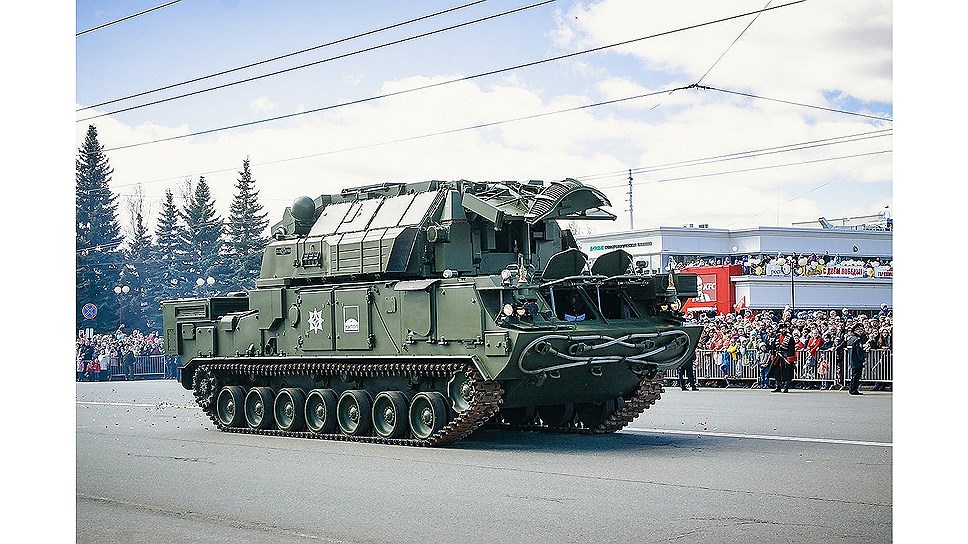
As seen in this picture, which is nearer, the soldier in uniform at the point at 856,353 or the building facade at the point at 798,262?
A: the building facade at the point at 798,262

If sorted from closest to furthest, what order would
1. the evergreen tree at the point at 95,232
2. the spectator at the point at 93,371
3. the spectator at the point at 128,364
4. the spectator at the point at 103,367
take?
the evergreen tree at the point at 95,232 < the spectator at the point at 93,371 < the spectator at the point at 103,367 < the spectator at the point at 128,364

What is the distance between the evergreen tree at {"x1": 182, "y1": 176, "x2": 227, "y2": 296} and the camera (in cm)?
1276

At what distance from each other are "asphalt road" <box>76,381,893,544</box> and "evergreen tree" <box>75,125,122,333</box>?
176cm

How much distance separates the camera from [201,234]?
13.3 m

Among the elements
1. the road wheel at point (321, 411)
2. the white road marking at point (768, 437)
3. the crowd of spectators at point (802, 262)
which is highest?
the crowd of spectators at point (802, 262)

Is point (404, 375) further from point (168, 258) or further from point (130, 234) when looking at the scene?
point (130, 234)

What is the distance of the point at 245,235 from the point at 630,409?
522cm

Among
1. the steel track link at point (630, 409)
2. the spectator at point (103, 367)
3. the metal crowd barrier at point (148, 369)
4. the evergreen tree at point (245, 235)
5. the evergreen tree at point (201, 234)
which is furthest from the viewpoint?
the metal crowd barrier at point (148, 369)

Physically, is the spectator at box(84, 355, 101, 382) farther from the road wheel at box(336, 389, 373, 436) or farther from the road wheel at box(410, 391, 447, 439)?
the road wheel at box(410, 391, 447, 439)

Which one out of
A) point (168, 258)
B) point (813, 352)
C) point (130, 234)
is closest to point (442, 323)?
point (168, 258)

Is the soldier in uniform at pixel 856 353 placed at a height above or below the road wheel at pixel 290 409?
above

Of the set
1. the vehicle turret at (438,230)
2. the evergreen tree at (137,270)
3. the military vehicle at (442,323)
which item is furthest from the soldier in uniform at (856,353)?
the evergreen tree at (137,270)

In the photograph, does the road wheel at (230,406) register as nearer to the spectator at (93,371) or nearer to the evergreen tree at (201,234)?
the evergreen tree at (201,234)

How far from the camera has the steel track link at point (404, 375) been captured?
14.3 metres
